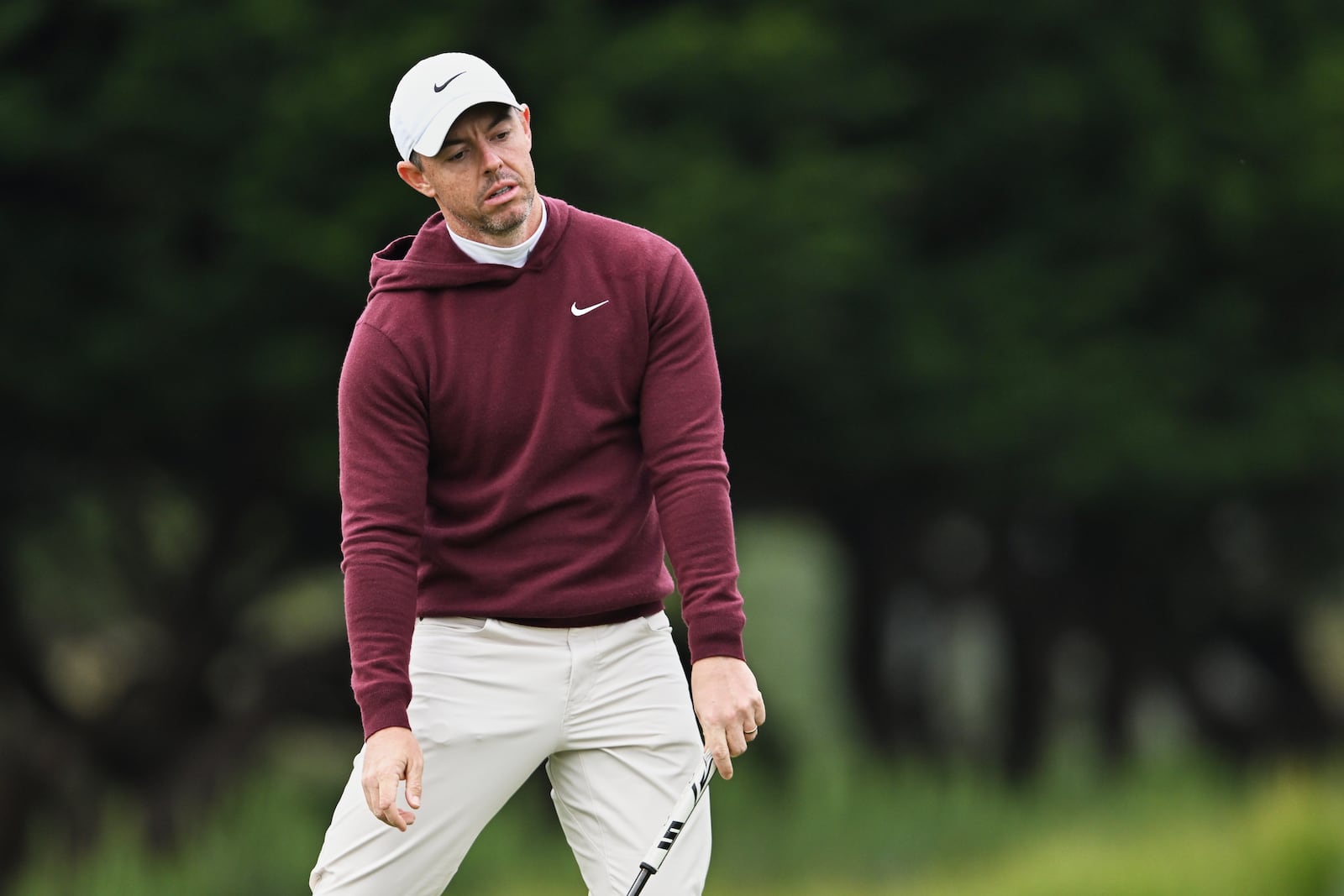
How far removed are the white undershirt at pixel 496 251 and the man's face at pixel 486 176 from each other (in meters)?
0.01

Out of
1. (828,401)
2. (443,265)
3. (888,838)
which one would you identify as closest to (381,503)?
(443,265)

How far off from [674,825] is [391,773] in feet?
1.71

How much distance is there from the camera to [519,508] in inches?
142

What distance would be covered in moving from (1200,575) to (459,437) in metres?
10.9

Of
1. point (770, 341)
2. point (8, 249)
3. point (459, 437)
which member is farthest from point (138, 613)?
point (459, 437)

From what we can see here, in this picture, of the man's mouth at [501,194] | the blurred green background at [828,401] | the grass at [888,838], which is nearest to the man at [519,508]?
the man's mouth at [501,194]

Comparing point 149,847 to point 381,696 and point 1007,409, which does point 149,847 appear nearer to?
point 1007,409

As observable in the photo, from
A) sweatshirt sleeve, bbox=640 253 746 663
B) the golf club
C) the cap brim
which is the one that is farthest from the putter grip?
the cap brim

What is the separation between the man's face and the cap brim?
26 mm

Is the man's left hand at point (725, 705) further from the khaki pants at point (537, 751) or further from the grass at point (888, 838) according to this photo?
the grass at point (888, 838)

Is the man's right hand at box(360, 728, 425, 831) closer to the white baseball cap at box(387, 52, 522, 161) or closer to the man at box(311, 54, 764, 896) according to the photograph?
the man at box(311, 54, 764, 896)

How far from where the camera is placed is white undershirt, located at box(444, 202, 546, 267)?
3.61 meters

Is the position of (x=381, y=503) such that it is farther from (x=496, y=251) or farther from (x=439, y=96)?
(x=439, y=96)

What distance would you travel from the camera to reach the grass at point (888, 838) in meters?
9.79
